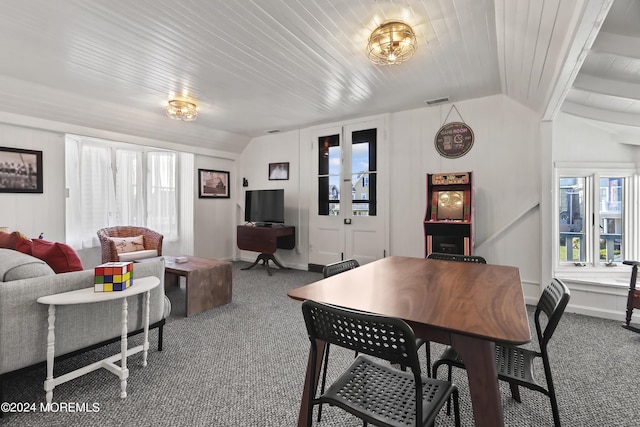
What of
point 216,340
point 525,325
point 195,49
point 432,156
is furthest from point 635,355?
point 195,49

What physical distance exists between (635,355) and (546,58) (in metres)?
2.45

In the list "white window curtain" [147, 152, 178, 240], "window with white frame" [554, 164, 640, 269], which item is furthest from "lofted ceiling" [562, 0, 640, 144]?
"white window curtain" [147, 152, 178, 240]

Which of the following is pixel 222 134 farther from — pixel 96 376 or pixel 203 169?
pixel 96 376

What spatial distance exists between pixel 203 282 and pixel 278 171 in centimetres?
306

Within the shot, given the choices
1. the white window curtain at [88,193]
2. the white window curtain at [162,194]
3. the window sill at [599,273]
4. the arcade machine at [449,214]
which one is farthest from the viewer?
the white window curtain at [162,194]

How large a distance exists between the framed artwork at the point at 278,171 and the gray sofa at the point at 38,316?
388 cm

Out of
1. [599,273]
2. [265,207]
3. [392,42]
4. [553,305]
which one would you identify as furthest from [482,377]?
[265,207]

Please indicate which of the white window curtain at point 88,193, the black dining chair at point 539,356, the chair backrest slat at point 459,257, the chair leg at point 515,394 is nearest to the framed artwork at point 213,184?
the white window curtain at point 88,193

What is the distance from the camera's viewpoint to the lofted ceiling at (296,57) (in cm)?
213

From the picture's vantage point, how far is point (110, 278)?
1.94m

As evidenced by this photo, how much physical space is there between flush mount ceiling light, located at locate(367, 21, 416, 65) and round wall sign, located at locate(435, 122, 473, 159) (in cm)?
201

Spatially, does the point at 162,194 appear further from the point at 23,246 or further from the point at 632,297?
the point at 632,297

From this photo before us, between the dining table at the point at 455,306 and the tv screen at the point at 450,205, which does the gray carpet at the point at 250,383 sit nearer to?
the dining table at the point at 455,306

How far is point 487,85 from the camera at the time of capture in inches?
142
